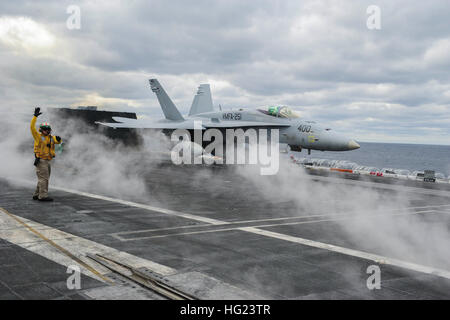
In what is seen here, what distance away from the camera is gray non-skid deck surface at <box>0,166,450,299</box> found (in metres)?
5.79

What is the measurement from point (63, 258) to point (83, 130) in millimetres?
50003

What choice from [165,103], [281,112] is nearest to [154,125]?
[165,103]

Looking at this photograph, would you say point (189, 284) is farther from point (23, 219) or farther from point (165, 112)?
point (165, 112)

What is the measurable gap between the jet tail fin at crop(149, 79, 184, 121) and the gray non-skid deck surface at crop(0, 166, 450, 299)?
17.2 meters

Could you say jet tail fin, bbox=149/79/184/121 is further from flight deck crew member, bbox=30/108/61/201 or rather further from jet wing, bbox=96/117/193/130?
flight deck crew member, bbox=30/108/61/201

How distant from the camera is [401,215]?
12.6 m

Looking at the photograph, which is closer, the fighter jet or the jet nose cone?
the jet nose cone

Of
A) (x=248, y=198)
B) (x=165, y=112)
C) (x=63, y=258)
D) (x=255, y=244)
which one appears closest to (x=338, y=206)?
(x=248, y=198)

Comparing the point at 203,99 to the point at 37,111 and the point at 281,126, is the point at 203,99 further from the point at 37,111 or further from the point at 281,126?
the point at 37,111

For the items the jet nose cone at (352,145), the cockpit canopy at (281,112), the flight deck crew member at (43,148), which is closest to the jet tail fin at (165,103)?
the cockpit canopy at (281,112)

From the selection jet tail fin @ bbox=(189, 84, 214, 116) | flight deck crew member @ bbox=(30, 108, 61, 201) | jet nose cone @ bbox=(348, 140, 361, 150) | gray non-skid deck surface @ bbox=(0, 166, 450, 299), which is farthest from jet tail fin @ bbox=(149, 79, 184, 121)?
flight deck crew member @ bbox=(30, 108, 61, 201)

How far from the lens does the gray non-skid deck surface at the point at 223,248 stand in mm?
5789

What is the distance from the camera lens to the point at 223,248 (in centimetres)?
805

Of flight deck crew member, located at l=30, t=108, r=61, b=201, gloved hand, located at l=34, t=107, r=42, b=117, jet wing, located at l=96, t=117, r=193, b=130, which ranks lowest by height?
flight deck crew member, located at l=30, t=108, r=61, b=201
